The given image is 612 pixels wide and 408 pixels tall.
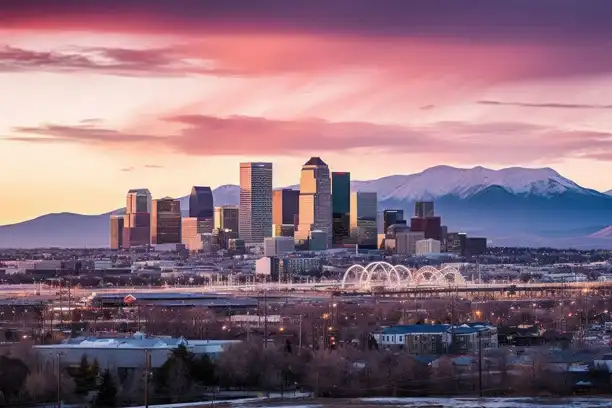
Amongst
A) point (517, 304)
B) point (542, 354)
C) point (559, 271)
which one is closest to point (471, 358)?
point (542, 354)

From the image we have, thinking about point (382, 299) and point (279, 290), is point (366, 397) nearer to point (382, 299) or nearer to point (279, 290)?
point (382, 299)

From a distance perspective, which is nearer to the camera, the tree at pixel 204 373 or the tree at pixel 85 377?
the tree at pixel 85 377

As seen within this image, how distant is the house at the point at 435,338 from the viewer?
2330 inches

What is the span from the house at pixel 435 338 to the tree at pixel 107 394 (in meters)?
16.9

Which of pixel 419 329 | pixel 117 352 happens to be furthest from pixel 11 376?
pixel 419 329

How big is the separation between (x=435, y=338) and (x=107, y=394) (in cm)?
2068

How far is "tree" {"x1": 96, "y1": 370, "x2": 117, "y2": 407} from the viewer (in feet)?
139

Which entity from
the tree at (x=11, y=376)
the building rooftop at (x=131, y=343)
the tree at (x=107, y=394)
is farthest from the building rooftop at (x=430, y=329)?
the tree at (x=11, y=376)

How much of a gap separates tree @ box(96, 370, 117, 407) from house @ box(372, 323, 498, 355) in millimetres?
16900

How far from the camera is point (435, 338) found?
6081 cm

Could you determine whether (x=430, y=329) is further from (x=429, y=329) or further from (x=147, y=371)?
(x=147, y=371)

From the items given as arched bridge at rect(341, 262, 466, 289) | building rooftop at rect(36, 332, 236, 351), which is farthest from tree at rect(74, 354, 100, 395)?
arched bridge at rect(341, 262, 466, 289)

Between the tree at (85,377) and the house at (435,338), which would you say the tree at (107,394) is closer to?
the tree at (85,377)

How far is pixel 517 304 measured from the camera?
→ 105812 millimetres
